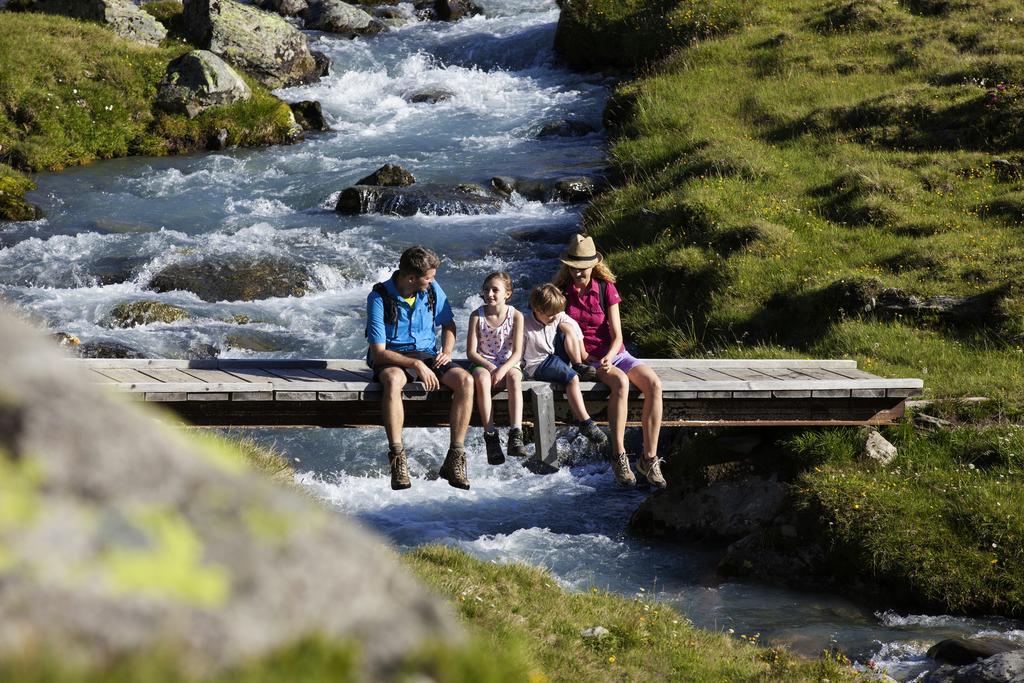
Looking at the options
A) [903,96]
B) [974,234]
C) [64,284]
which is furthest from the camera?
[903,96]

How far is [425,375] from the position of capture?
1047 cm

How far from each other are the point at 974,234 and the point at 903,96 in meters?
6.78

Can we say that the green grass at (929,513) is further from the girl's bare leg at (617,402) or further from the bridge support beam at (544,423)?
the bridge support beam at (544,423)

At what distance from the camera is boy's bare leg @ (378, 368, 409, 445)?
33.9 feet

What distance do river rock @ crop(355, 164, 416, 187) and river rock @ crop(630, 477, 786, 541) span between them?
13534 mm

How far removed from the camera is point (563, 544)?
12.2 metres

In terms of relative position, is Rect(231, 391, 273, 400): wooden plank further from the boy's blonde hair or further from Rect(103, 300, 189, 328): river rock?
Rect(103, 300, 189, 328): river rock

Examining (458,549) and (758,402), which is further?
(758,402)

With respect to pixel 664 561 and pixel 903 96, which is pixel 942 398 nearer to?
pixel 664 561

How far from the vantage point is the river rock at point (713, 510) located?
1238cm

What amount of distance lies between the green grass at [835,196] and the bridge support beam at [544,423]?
4.90 metres

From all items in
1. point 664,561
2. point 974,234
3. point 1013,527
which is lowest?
point 664,561

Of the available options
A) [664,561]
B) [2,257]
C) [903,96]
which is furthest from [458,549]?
[903,96]

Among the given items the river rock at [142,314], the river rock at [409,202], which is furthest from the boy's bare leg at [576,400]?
the river rock at [409,202]
